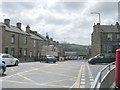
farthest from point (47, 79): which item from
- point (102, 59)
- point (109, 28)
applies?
point (109, 28)

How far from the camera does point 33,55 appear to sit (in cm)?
7138

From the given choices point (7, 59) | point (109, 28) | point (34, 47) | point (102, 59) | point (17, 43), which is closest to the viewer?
point (7, 59)

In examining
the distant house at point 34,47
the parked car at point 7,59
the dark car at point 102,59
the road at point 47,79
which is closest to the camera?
the road at point 47,79

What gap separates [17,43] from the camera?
195 feet

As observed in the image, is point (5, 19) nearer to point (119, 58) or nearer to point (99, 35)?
point (99, 35)

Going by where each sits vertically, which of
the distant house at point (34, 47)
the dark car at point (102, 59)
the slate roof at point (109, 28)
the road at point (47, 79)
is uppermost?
the slate roof at point (109, 28)

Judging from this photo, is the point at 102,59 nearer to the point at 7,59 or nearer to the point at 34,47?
the point at 7,59

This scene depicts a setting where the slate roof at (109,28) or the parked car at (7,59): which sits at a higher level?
the slate roof at (109,28)

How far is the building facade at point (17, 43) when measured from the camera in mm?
52969

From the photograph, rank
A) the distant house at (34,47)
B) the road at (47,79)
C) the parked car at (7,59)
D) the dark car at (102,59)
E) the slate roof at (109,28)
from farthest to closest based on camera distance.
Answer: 1. the slate roof at (109,28)
2. the distant house at (34,47)
3. the dark car at (102,59)
4. the parked car at (7,59)
5. the road at (47,79)

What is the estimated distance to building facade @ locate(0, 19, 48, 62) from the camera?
52969 mm

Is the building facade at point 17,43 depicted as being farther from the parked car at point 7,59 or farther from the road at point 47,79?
the road at point 47,79

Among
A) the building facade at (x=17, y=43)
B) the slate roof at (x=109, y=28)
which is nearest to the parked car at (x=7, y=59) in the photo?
the building facade at (x=17, y=43)

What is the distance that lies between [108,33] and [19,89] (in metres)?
60.1
